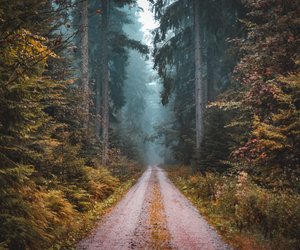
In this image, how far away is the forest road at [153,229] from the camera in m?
8.86

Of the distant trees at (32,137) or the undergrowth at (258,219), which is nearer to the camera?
the distant trees at (32,137)

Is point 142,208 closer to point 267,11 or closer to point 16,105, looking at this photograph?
point 16,105

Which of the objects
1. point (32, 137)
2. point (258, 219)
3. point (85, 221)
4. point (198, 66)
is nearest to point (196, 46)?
point (198, 66)

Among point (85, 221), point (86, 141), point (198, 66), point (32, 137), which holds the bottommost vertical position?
point (85, 221)

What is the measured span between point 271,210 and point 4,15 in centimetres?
781

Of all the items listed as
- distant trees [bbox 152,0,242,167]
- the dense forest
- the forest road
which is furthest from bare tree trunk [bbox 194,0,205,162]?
the forest road

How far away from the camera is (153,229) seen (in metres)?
10.6

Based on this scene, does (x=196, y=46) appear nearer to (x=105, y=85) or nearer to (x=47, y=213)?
(x=105, y=85)

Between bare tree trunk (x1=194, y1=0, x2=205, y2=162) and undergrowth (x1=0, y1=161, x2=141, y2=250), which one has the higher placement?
bare tree trunk (x1=194, y1=0, x2=205, y2=162)

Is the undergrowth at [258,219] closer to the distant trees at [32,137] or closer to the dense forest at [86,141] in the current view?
the dense forest at [86,141]

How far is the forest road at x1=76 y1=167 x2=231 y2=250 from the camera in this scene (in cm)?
886

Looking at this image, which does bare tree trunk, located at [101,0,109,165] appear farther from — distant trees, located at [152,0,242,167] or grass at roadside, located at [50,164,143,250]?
grass at roadside, located at [50,164,143,250]

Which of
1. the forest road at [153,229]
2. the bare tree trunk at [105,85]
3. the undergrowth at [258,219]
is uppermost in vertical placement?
the bare tree trunk at [105,85]

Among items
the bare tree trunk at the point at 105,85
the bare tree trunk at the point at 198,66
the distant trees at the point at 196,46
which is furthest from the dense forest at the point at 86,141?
the bare tree trunk at the point at 105,85
